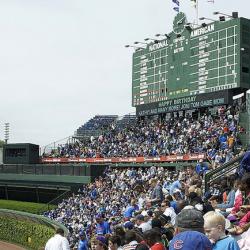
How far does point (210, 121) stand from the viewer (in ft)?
99.6

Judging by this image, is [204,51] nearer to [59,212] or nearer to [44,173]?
[59,212]

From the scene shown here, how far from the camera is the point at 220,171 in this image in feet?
47.2

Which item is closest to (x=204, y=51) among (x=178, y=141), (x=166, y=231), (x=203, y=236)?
(x=178, y=141)

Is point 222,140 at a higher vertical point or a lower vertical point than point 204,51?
lower

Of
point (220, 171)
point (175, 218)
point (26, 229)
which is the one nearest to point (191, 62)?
point (26, 229)

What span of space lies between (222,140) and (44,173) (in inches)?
811

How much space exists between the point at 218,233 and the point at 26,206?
126ft

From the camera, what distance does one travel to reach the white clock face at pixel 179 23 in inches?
1275

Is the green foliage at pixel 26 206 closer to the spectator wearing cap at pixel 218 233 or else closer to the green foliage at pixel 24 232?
the green foliage at pixel 24 232

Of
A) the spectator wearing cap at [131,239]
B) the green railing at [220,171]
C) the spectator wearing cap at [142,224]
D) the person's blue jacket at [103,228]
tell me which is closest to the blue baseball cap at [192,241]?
the spectator wearing cap at [131,239]

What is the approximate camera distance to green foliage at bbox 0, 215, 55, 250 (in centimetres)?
3084

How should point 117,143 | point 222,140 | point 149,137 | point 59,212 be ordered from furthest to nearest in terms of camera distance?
point 117,143, point 149,137, point 59,212, point 222,140

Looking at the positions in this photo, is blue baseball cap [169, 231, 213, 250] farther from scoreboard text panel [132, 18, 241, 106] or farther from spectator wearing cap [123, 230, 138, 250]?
scoreboard text panel [132, 18, 241, 106]

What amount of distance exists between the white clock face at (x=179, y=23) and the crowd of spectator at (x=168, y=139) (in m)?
5.33
